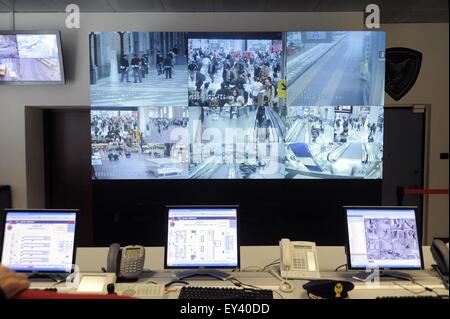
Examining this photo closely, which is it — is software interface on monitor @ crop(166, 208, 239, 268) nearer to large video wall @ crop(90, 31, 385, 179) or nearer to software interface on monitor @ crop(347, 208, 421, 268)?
software interface on monitor @ crop(347, 208, 421, 268)

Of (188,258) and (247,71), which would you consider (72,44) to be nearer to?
(247,71)

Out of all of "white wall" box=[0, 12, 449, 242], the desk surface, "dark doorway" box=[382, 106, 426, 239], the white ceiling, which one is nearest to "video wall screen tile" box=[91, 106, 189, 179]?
"white wall" box=[0, 12, 449, 242]

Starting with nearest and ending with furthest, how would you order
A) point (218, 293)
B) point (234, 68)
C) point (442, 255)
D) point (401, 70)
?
point (442, 255) < point (218, 293) < point (234, 68) < point (401, 70)

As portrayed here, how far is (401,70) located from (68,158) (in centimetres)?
443

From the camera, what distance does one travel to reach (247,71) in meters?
3.91

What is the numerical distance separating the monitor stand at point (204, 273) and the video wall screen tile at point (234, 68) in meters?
2.29

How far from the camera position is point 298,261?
75.9 inches

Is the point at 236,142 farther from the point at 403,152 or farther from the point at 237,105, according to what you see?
the point at 403,152

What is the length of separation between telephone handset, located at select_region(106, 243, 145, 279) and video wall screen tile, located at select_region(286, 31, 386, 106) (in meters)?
2.59

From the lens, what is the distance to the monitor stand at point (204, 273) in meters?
1.91

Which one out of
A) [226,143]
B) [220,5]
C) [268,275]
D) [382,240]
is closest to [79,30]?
[220,5]
